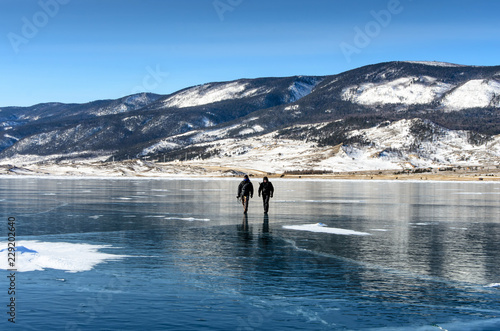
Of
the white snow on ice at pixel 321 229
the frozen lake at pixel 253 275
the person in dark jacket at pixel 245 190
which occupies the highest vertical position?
the person in dark jacket at pixel 245 190

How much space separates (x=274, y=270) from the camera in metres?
16.9

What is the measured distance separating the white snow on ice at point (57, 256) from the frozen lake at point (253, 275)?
2.2 inches

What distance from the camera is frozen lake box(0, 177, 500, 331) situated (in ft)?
39.3

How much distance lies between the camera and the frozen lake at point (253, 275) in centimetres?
1198

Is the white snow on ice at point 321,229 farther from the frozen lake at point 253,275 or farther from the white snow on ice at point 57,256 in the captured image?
the white snow on ice at point 57,256

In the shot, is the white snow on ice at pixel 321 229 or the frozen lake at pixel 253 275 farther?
the white snow on ice at pixel 321 229

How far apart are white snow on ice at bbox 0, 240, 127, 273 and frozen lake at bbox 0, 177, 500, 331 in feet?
0.19

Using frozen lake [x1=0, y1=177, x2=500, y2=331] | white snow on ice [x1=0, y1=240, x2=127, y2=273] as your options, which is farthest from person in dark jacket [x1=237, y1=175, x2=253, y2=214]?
white snow on ice [x1=0, y1=240, x2=127, y2=273]

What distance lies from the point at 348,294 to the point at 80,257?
9158 millimetres

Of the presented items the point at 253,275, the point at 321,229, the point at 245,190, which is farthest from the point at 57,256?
the point at 245,190

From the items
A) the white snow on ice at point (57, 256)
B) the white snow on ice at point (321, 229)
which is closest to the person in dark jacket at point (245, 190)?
the white snow on ice at point (321, 229)

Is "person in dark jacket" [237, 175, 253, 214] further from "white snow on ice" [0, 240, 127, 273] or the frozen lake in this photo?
"white snow on ice" [0, 240, 127, 273]

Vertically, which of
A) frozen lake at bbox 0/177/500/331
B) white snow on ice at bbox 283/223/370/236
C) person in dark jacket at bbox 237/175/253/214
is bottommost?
frozen lake at bbox 0/177/500/331

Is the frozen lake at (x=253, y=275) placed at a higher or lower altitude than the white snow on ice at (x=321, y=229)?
lower
